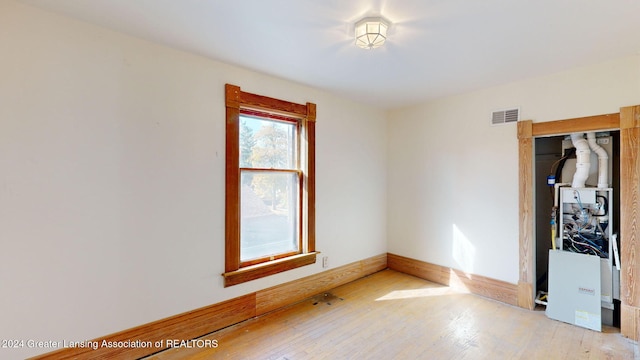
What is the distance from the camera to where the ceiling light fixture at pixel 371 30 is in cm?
189

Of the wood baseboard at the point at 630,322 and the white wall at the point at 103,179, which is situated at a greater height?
the white wall at the point at 103,179

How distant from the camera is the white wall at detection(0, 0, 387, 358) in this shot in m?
1.80

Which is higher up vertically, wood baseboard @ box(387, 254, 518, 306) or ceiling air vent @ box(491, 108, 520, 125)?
ceiling air vent @ box(491, 108, 520, 125)

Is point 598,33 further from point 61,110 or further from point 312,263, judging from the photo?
point 61,110

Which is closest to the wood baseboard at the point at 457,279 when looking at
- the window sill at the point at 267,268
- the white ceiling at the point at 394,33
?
the window sill at the point at 267,268

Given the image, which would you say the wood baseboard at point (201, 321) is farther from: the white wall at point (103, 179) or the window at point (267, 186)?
the window at point (267, 186)

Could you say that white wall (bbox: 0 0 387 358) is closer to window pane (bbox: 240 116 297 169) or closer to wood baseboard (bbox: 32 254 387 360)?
wood baseboard (bbox: 32 254 387 360)

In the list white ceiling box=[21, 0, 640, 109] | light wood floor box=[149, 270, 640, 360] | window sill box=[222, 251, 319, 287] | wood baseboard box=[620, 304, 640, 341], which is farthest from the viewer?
window sill box=[222, 251, 319, 287]

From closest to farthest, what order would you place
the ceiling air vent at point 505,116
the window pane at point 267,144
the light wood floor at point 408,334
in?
the light wood floor at point 408,334
the window pane at point 267,144
the ceiling air vent at point 505,116

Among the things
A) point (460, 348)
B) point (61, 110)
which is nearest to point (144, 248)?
point (61, 110)

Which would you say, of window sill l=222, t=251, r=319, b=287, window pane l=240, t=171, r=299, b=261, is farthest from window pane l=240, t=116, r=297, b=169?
window sill l=222, t=251, r=319, b=287

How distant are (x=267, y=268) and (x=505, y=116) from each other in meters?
3.18

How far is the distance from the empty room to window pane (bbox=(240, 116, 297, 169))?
0.08 feet

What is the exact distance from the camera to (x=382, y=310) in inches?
120
